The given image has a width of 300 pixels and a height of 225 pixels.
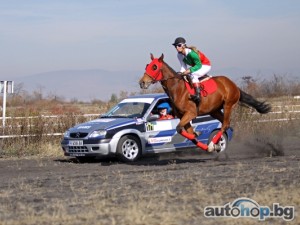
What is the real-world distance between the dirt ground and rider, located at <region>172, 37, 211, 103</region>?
6.33 feet

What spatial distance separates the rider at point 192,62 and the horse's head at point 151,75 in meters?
0.59

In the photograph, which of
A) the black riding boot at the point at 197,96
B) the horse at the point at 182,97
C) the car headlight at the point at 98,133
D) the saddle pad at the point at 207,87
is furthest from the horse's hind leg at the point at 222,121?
the car headlight at the point at 98,133

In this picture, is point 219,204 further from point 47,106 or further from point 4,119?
point 47,106

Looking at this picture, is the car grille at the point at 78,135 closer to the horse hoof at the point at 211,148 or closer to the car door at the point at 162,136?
the car door at the point at 162,136

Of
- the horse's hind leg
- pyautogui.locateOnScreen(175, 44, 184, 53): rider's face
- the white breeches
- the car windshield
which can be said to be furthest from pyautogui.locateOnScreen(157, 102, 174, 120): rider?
pyautogui.locateOnScreen(175, 44, 184, 53): rider's face

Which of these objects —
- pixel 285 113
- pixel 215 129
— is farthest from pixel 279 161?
pixel 285 113

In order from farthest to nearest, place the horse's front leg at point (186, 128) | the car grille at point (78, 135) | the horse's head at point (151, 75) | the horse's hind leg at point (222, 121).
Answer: the car grille at point (78, 135), the horse's hind leg at point (222, 121), the horse's head at point (151, 75), the horse's front leg at point (186, 128)

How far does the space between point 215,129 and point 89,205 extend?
9.23m

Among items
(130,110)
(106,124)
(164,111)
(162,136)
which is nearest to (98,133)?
(106,124)

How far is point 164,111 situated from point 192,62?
7.33 feet

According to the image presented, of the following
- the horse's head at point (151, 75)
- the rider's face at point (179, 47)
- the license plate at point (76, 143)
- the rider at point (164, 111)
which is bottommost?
the license plate at point (76, 143)

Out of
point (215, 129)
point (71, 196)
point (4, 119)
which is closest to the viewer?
point (71, 196)

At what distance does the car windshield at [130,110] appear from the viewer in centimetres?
1711

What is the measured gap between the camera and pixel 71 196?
33.3 feet
